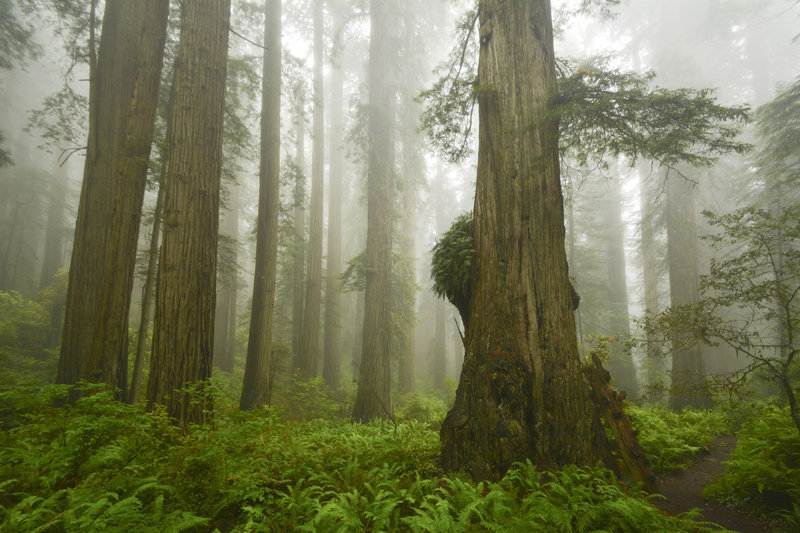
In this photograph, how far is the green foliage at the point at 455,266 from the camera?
4871 millimetres

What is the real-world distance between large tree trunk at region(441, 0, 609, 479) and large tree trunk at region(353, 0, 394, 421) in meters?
5.06

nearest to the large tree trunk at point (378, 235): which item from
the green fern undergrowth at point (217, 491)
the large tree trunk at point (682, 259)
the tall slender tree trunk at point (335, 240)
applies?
the tall slender tree trunk at point (335, 240)

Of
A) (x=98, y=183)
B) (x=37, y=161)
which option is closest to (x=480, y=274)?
(x=98, y=183)

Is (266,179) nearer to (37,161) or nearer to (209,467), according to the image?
(209,467)

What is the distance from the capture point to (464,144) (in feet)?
20.1

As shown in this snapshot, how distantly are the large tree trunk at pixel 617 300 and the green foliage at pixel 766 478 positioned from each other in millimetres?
10515

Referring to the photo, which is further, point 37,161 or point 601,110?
point 37,161

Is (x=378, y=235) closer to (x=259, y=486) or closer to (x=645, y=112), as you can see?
(x=645, y=112)

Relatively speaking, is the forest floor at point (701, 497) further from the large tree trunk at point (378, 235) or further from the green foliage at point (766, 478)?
the large tree trunk at point (378, 235)

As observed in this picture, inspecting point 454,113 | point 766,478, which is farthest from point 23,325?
point 766,478

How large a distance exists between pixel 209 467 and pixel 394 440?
2.59 metres

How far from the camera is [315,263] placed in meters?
12.7

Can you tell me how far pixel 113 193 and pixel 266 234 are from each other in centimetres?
351

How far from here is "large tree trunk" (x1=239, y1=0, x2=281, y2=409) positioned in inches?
324
